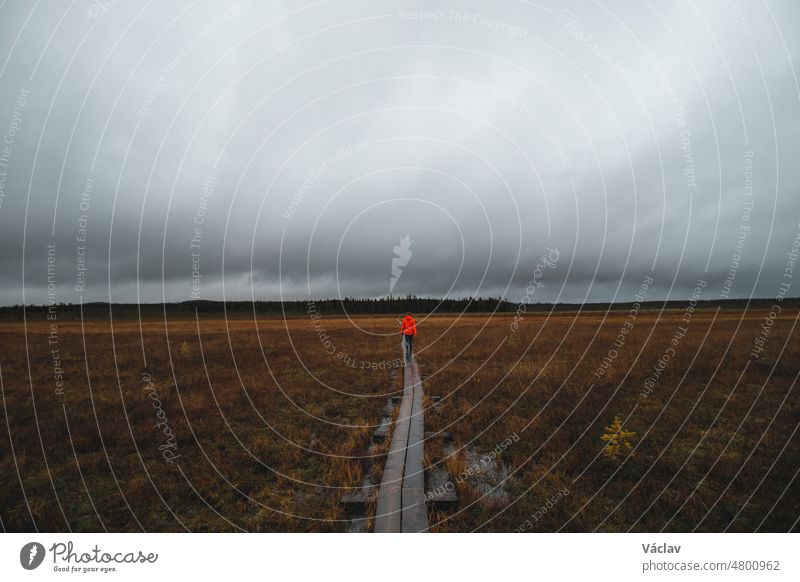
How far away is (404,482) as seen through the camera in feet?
18.8

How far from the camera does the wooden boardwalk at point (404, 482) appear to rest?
464 centimetres

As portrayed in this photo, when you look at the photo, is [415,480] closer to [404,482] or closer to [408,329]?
[404,482]

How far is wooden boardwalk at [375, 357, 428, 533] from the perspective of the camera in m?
4.64

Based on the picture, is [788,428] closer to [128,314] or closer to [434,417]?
[434,417]

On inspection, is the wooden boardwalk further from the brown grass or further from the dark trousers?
the dark trousers

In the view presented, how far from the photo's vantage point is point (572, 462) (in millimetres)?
6594
